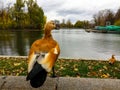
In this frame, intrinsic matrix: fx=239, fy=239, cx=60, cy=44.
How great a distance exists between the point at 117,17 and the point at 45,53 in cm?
Result: 8691

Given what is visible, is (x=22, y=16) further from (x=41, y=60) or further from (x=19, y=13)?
(x=41, y=60)

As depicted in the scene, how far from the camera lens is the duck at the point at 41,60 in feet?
10.5

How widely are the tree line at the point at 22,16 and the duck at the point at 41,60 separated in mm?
69856

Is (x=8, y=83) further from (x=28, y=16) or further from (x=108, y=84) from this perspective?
(x=28, y=16)

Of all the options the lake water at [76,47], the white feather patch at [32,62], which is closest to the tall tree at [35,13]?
the lake water at [76,47]

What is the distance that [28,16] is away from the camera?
76.2 meters

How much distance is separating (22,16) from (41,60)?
73548 mm

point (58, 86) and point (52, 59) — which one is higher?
point (52, 59)

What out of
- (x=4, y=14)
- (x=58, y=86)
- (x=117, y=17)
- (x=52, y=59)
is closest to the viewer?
(x=52, y=59)

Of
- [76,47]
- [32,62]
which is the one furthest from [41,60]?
[76,47]

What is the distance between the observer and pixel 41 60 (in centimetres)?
333

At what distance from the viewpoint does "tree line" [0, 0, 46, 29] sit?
73.0 m

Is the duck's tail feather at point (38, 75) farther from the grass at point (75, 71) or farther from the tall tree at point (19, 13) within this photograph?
the tall tree at point (19, 13)

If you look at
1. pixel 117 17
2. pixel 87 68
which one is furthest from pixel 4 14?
pixel 87 68
